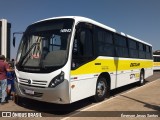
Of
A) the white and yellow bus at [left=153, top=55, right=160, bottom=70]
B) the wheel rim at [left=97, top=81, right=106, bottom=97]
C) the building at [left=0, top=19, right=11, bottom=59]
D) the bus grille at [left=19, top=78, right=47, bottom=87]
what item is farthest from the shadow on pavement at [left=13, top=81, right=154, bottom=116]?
the white and yellow bus at [left=153, top=55, right=160, bottom=70]

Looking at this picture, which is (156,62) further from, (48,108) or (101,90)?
(48,108)

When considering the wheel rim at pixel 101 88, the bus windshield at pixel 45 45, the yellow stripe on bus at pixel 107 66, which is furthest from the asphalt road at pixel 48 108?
the bus windshield at pixel 45 45

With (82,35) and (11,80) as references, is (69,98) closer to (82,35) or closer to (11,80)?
(82,35)

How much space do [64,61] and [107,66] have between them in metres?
3.24

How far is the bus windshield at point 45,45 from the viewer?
6965 millimetres

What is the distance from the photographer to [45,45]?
7516 mm

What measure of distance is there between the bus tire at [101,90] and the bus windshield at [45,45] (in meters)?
2.45

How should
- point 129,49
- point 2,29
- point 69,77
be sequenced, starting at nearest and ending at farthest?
point 69,77, point 129,49, point 2,29

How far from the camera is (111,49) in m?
10.3

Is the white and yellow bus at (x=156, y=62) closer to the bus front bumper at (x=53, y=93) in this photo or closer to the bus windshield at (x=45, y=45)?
the bus windshield at (x=45, y=45)

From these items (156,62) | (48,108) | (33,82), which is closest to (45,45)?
(33,82)

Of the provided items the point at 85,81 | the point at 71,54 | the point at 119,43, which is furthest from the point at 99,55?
the point at 119,43

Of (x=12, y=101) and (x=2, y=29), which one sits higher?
(x=2, y=29)

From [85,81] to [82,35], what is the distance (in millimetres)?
1546
